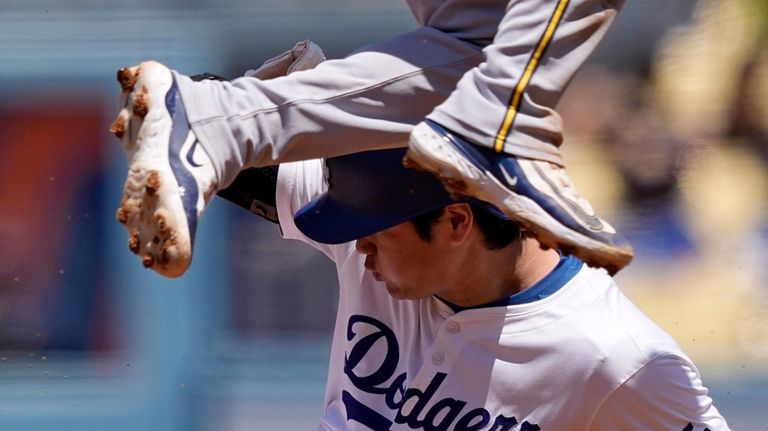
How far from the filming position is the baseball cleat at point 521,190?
6.66ft

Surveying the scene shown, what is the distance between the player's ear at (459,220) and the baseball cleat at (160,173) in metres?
0.58

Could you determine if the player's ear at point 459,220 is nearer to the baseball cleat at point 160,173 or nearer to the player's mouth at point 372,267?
the player's mouth at point 372,267

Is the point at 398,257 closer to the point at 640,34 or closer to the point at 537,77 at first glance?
the point at 537,77

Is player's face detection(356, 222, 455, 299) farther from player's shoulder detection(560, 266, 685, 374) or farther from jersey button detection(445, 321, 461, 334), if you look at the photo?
player's shoulder detection(560, 266, 685, 374)

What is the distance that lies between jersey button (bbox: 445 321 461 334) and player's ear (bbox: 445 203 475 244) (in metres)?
0.18

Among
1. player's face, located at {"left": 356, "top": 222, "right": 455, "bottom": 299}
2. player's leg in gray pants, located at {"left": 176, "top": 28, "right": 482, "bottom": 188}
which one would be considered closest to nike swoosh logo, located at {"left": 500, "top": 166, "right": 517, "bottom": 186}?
player's leg in gray pants, located at {"left": 176, "top": 28, "right": 482, "bottom": 188}

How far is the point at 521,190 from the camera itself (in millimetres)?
2061

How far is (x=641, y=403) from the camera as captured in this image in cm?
250

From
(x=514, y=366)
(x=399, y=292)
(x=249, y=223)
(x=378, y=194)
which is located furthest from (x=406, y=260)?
(x=249, y=223)

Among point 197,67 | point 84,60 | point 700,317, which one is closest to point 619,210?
point 700,317

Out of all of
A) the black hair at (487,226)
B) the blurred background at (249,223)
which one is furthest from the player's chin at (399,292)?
the blurred background at (249,223)

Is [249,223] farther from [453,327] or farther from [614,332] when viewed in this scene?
[614,332]

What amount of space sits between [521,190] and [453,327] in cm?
63

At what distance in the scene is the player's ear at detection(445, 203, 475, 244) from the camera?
2510mm
